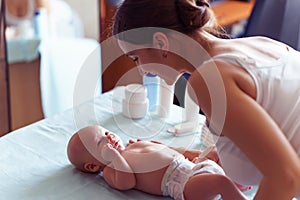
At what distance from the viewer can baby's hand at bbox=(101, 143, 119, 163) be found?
49.9 inches

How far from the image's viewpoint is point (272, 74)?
929mm

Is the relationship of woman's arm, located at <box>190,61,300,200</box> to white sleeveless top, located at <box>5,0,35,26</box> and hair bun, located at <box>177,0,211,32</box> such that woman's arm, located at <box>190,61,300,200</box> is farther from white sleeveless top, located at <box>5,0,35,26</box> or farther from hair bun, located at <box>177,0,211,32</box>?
white sleeveless top, located at <box>5,0,35,26</box>

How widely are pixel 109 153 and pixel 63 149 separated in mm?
220

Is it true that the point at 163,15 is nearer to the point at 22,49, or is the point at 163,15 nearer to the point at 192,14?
the point at 192,14

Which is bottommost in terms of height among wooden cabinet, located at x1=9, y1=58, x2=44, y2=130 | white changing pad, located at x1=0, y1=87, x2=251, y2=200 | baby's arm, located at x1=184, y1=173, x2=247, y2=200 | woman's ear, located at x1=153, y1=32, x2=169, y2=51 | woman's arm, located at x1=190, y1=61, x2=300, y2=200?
wooden cabinet, located at x1=9, y1=58, x2=44, y2=130

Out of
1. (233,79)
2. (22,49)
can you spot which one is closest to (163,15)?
(233,79)

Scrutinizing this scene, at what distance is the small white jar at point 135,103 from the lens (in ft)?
5.23

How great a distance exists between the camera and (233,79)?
0.89 metres

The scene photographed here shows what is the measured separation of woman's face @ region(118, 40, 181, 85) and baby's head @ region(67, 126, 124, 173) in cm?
34

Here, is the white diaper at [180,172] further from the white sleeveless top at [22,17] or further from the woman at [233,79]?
the white sleeveless top at [22,17]

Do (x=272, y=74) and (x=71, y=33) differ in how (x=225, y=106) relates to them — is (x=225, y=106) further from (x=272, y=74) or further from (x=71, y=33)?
(x=71, y=33)

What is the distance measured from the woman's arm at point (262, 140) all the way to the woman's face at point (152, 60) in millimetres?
190

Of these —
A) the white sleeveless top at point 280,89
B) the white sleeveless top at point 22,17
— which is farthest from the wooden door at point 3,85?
the white sleeveless top at point 280,89

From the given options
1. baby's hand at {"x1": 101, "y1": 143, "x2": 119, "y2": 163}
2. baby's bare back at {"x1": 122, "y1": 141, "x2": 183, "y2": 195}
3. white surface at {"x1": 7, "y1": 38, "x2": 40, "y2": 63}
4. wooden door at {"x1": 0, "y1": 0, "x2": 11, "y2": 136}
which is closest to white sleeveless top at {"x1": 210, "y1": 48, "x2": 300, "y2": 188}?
baby's bare back at {"x1": 122, "y1": 141, "x2": 183, "y2": 195}
